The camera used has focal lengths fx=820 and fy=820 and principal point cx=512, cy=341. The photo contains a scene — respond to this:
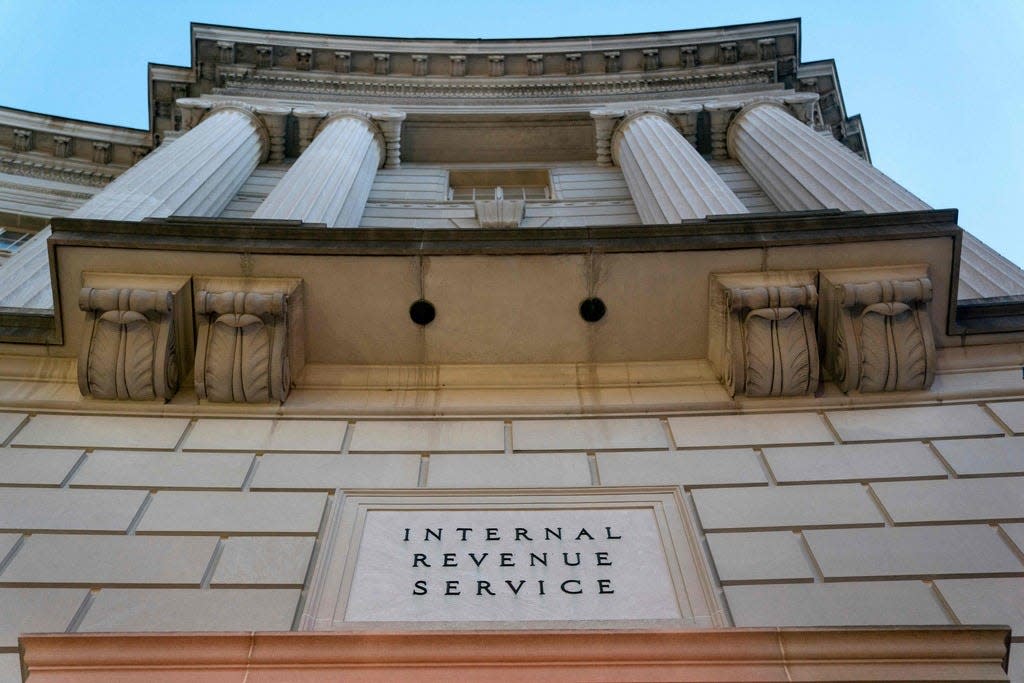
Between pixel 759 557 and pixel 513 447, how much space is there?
8.75 ft

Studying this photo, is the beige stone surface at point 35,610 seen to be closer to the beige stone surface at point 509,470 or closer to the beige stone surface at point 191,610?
the beige stone surface at point 191,610

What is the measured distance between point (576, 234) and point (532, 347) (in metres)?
1.41

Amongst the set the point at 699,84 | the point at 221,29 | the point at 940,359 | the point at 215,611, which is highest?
the point at 221,29

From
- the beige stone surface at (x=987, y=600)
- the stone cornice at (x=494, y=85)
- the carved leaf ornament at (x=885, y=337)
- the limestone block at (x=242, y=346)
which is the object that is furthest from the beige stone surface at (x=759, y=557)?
the stone cornice at (x=494, y=85)

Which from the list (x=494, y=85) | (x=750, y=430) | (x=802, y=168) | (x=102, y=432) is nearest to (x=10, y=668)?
(x=102, y=432)

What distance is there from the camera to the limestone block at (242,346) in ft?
28.8

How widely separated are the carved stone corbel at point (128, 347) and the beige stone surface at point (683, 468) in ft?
15.8

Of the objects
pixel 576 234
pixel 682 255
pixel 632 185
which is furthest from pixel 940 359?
pixel 632 185

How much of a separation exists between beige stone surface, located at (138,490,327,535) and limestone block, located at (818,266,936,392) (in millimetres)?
5690

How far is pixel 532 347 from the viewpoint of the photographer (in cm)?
956

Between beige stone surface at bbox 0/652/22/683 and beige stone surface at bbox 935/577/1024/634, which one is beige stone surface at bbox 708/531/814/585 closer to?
beige stone surface at bbox 935/577/1024/634

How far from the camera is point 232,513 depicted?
735cm

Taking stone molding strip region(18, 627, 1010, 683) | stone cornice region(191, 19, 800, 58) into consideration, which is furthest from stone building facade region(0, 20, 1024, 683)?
stone cornice region(191, 19, 800, 58)

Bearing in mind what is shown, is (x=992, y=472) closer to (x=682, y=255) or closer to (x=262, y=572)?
(x=682, y=255)
